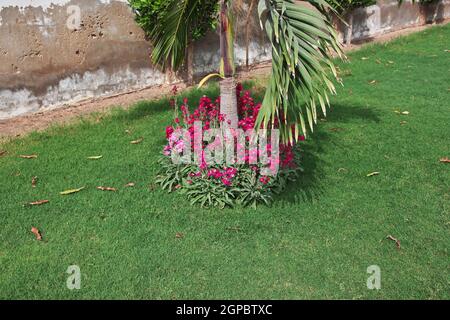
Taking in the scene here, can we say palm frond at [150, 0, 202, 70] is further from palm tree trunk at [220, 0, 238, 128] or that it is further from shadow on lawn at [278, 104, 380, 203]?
shadow on lawn at [278, 104, 380, 203]

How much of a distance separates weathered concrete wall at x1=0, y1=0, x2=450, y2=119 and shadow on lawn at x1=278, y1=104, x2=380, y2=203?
56.9 inches

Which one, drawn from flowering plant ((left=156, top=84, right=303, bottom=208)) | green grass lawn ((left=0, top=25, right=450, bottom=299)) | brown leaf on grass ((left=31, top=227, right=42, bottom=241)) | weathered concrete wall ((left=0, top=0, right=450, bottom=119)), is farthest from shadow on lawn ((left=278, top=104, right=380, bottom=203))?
brown leaf on grass ((left=31, top=227, right=42, bottom=241))

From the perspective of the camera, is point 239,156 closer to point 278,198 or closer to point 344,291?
point 278,198

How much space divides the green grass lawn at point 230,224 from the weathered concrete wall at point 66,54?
691 mm

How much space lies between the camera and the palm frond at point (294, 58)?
356 cm

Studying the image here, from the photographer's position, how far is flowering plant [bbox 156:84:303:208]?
4.43m

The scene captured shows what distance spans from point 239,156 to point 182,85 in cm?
365

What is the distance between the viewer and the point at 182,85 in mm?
7789

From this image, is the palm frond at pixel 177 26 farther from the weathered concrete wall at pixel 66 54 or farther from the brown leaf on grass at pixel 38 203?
the brown leaf on grass at pixel 38 203

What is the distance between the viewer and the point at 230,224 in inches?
167

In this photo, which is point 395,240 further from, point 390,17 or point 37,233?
point 390,17

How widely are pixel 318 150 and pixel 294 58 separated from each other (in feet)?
7.31
